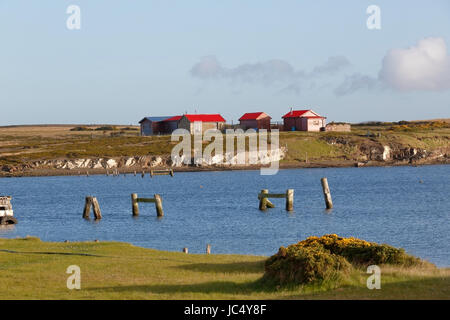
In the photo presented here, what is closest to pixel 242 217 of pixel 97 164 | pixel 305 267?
pixel 305 267

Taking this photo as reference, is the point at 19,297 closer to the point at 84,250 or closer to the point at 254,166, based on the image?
the point at 84,250

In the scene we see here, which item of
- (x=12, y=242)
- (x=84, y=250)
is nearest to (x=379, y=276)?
(x=84, y=250)

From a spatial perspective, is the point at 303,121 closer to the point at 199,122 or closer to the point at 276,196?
the point at 199,122

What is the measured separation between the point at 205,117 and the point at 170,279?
124m

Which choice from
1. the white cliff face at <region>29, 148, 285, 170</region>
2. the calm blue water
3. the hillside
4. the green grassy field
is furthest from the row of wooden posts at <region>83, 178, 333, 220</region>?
the white cliff face at <region>29, 148, 285, 170</region>

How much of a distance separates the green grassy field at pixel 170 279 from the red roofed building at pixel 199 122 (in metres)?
114

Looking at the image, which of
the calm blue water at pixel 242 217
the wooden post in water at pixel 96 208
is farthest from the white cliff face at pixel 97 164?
the wooden post in water at pixel 96 208

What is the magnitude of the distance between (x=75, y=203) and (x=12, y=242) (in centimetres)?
4211

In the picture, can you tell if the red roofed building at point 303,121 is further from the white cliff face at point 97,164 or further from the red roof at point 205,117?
the white cliff face at point 97,164

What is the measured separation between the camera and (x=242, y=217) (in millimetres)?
53031

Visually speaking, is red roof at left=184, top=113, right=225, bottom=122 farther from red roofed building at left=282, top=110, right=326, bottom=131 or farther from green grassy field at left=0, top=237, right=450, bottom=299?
green grassy field at left=0, top=237, right=450, bottom=299

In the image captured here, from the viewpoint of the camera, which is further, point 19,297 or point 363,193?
point 363,193

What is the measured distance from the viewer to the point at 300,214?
5459 centimetres

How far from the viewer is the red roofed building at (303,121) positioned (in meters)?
142
